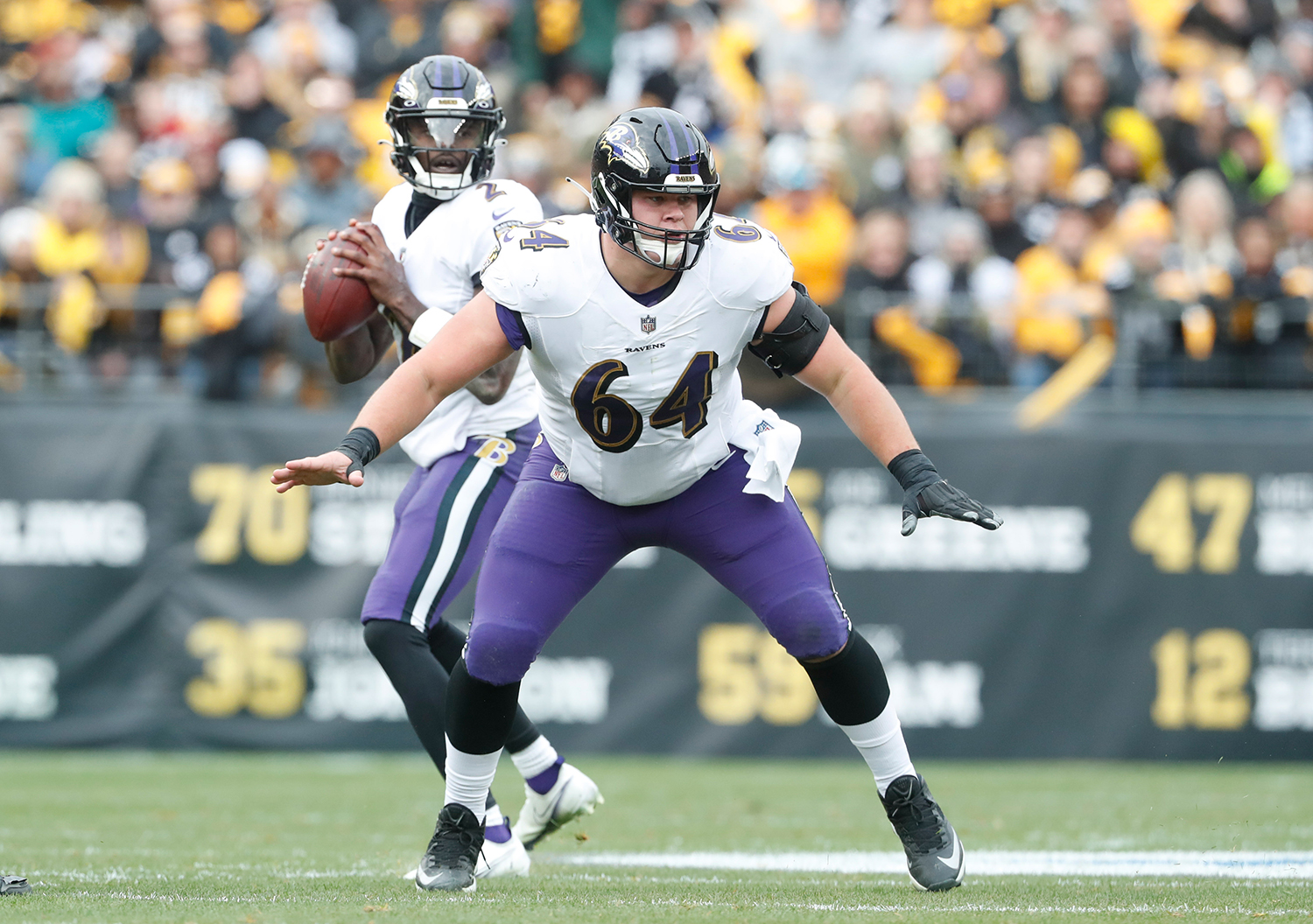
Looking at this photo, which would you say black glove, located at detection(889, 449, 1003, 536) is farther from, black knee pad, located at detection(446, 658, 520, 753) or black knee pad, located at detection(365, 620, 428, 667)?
black knee pad, located at detection(365, 620, 428, 667)

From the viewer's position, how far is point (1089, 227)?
959 centimetres

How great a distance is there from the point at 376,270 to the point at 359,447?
97 cm

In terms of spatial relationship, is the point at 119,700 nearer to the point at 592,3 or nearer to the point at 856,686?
the point at 856,686

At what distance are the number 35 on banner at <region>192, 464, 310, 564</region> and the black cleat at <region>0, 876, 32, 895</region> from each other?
15.4 ft

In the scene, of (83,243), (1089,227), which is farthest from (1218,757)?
(83,243)

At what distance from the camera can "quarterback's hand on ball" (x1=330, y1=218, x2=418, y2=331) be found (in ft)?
15.9

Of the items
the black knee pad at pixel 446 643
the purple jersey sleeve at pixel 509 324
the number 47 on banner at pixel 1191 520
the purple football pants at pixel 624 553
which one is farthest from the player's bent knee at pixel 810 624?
the number 47 on banner at pixel 1191 520

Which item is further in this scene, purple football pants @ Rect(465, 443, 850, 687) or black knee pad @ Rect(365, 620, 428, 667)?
black knee pad @ Rect(365, 620, 428, 667)

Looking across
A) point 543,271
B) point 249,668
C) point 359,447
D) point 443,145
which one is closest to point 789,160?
point 249,668

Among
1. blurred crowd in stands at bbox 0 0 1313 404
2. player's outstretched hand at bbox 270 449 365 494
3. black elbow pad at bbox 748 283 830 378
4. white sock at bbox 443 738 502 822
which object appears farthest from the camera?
blurred crowd in stands at bbox 0 0 1313 404

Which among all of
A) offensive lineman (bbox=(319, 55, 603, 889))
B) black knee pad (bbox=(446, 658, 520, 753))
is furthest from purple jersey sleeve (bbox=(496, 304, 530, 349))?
black knee pad (bbox=(446, 658, 520, 753))

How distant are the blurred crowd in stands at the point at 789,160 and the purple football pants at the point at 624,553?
460 cm

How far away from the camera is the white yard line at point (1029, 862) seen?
4.94 metres

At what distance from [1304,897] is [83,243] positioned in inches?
308
